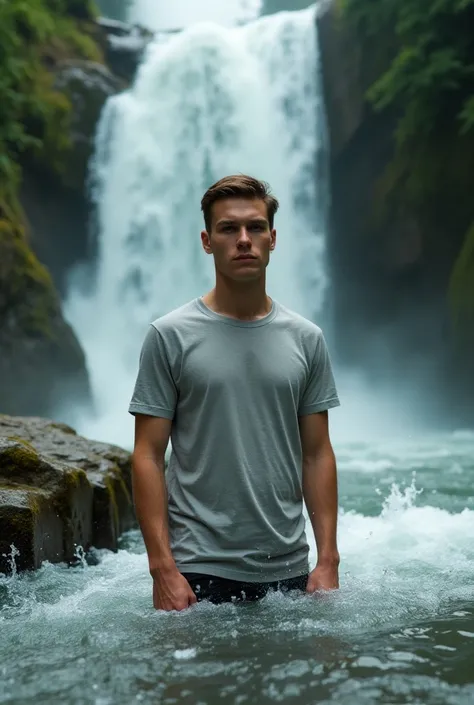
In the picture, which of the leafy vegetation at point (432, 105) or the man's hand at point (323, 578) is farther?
the leafy vegetation at point (432, 105)

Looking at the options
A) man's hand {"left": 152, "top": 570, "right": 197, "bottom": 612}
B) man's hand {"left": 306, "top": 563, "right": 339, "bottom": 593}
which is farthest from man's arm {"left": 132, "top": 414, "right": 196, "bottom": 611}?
man's hand {"left": 306, "top": 563, "right": 339, "bottom": 593}

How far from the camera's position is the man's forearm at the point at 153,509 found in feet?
9.32

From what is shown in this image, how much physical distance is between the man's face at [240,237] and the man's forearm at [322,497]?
71 cm

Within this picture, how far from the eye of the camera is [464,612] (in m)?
3.42

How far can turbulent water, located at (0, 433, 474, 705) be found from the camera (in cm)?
253

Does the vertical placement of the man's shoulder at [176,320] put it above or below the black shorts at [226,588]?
above

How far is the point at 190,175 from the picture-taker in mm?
20984

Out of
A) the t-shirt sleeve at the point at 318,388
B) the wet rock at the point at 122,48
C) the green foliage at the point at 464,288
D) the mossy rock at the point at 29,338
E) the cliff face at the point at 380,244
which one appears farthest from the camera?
the wet rock at the point at 122,48

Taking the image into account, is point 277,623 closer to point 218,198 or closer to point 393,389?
point 218,198

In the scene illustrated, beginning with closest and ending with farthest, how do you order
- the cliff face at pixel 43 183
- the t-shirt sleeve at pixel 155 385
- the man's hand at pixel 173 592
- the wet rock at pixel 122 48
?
the man's hand at pixel 173 592, the t-shirt sleeve at pixel 155 385, the cliff face at pixel 43 183, the wet rock at pixel 122 48

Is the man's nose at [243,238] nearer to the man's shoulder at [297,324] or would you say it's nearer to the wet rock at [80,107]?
the man's shoulder at [297,324]

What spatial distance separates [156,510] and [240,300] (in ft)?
2.47

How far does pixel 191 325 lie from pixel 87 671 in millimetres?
1136

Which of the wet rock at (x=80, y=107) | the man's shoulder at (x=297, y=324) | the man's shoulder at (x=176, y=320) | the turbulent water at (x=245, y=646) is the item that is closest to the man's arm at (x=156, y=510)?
the turbulent water at (x=245, y=646)
